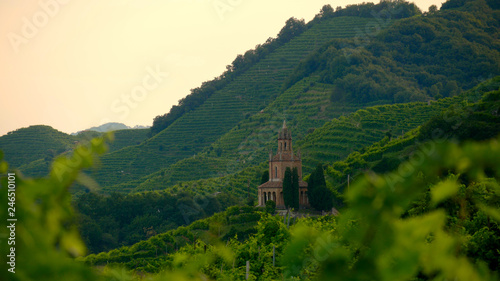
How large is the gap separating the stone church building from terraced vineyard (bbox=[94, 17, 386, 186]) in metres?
39.8

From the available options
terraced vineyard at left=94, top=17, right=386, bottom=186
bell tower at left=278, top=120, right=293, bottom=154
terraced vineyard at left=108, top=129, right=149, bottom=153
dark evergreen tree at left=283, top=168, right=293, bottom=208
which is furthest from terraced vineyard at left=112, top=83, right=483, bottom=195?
→ terraced vineyard at left=108, top=129, right=149, bottom=153

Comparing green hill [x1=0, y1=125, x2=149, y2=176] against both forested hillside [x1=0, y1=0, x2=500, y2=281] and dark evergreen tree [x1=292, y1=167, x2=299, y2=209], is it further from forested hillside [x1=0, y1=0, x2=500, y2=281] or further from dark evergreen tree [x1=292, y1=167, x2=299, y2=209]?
dark evergreen tree [x1=292, y1=167, x2=299, y2=209]

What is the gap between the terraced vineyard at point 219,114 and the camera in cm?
8381

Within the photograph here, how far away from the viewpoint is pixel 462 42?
94.7 m

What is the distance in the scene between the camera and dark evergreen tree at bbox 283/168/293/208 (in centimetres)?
3741

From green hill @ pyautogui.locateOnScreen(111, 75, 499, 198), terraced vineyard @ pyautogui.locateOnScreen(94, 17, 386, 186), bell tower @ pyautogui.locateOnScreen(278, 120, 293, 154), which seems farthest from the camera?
terraced vineyard @ pyautogui.locateOnScreen(94, 17, 386, 186)

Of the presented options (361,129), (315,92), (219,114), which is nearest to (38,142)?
(219,114)

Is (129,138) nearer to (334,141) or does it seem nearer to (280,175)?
(334,141)

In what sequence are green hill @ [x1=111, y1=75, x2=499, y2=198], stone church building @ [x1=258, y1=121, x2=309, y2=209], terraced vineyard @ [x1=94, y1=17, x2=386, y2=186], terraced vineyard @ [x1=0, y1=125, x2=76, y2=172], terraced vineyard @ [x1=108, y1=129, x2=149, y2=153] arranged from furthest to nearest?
terraced vineyard @ [x1=108, y1=129, x2=149, y2=153] → terraced vineyard @ [x1=0, y1=125, x2=76, y2=172] → terraced vineyard @ [x1=94, y1=17, x2=386, y2=186] → green hill @ [x1=111, y1=75, x2=499, y2=198] → stone church building @ [x1=258, y1=121, x2=309, y2=209]

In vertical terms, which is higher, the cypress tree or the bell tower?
the bell tower

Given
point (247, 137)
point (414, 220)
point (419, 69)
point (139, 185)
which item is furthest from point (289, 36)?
point (414, 220)

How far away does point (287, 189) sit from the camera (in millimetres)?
37594

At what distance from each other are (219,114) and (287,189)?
5534cm

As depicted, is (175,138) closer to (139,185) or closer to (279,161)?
(139,185)
